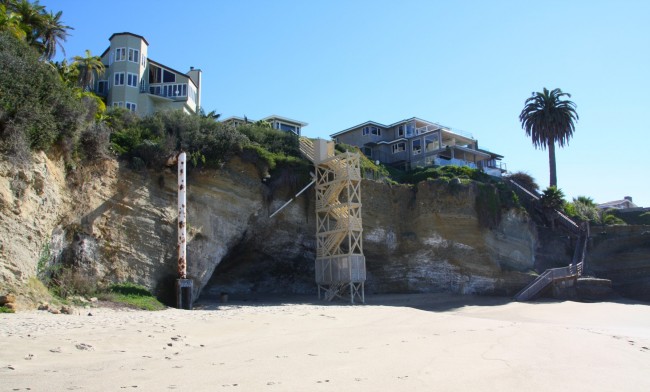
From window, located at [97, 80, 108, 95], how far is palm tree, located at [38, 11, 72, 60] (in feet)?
31.0

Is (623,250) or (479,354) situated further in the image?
(623,250)

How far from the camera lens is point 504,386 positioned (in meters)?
10.2

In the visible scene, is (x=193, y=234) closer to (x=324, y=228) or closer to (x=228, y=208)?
(x=228, y=208)

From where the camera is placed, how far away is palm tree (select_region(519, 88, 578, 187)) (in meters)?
52.3

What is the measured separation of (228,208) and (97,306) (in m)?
10.2

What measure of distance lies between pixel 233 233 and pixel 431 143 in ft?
102

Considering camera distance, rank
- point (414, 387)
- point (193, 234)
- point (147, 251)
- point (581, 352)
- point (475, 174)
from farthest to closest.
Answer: point (475, 174) → point (193, 234) → point (147, 251) → point (581, 352) → point (414, 387)

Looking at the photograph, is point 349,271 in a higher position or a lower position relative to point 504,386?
higher

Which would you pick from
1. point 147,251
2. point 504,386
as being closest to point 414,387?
point 504,386

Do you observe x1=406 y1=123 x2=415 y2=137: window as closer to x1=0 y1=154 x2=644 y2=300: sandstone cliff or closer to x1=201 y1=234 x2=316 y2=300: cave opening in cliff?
x1=0 y1=154 x2=644 y2=300: sandstone cliff

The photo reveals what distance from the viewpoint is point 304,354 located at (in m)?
12.5

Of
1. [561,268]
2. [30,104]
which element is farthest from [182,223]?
[561,268]

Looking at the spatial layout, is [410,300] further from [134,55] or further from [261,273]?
[134,55]

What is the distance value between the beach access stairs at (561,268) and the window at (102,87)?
36.2 metres
